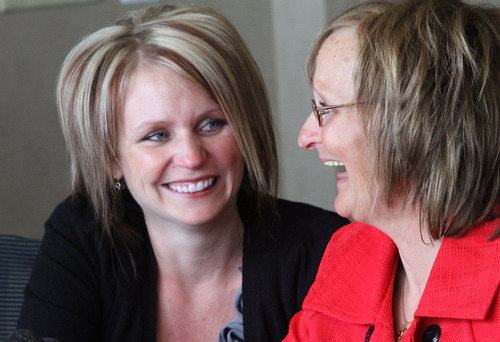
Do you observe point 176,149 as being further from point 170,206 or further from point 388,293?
point 388,293

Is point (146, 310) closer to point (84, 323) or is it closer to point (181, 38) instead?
point (84, 323)

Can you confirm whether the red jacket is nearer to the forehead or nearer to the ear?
the forehead

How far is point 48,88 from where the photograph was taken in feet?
11.8

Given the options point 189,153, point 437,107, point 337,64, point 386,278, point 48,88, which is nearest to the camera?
point 437,107

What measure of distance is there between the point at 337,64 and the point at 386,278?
0.41 metres

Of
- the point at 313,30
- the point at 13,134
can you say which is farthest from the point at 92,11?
the point at 313,30

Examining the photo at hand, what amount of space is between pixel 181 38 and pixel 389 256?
29.7 inches

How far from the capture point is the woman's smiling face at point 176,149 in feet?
5.51

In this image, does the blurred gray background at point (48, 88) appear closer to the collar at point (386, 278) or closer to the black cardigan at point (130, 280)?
the black cardigan at point (130, 280)

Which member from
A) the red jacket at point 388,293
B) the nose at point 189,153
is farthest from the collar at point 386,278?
the nose at point 189,153

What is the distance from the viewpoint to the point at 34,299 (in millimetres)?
1767

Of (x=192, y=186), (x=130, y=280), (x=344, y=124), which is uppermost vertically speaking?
(x=344, y=124)

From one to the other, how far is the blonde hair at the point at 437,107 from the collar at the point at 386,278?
0.12 feet

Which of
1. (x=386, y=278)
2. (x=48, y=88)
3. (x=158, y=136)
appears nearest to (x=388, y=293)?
(x=386, y=278)
